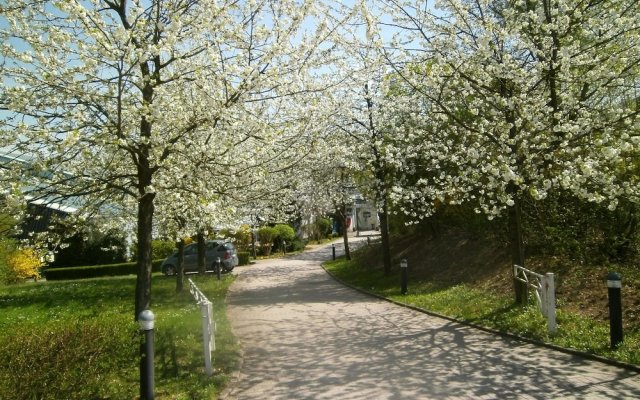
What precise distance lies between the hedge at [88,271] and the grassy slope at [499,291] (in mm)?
14547

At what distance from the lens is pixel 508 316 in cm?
926

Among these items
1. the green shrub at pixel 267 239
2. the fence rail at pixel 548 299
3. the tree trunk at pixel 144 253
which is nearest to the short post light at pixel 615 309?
the fence rail at pixel 548 299

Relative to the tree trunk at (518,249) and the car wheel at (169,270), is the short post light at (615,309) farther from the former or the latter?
the car wheel at (169,270)

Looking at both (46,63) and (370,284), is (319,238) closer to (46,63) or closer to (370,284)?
(370,284)

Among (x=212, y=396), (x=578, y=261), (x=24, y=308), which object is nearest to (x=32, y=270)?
(x=24, y=308)

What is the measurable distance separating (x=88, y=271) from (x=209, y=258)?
7.67m

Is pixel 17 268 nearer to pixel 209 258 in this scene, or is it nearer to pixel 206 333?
pixel 209 258

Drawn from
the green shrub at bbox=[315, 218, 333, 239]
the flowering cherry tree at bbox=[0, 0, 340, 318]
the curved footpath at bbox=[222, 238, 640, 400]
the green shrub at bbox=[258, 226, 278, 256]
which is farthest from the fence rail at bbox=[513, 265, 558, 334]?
the green shrub at bbox=[315, 218, 333, 239]

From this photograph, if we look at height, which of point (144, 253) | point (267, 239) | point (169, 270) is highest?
point (144, 253)

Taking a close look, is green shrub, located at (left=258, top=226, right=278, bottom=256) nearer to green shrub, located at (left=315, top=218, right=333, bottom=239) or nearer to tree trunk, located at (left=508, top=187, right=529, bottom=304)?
green shrub, located at (left=315, top=218, right=333, bottom=239)

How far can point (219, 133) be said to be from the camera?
6.91 m

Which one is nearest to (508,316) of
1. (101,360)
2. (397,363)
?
(397,363)

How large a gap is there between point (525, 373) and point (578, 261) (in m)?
5.76

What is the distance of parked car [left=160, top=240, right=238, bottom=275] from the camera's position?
24328 millimetres
